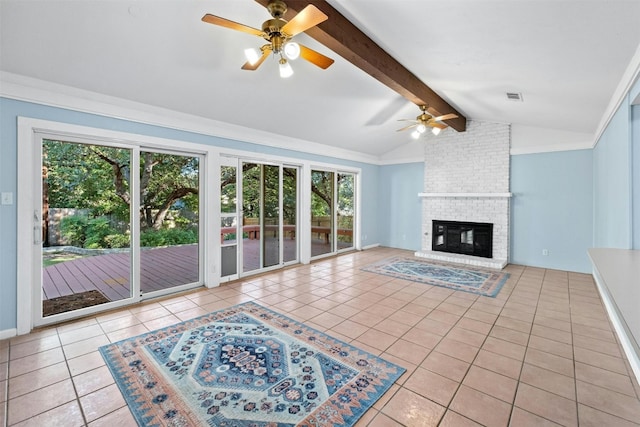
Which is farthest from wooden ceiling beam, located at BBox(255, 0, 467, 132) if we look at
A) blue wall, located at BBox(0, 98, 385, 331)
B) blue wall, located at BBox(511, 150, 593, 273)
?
blue wall, located at BBox(511, 150, 593, 273)

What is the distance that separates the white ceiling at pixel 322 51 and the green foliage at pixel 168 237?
5.64 ft

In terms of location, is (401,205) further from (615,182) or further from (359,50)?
(359,50)

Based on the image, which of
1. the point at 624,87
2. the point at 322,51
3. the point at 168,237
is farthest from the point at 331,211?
the point at 624,87

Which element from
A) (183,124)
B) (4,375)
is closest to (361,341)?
(4,375)

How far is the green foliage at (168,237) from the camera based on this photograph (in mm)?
3914

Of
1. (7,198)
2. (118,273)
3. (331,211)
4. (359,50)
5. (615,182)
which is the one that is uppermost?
(359,50)

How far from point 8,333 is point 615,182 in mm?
6619

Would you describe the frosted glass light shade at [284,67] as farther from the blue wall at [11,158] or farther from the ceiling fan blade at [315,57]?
the blue wall at [11,158]

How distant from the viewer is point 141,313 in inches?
134

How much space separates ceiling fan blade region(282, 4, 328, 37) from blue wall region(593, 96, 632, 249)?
301cm

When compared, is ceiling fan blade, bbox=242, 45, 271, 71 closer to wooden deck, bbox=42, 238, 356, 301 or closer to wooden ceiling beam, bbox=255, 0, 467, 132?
wooden ceiling beam, bbox=255, 0, 467, 132

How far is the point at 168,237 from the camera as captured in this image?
13.7 ft

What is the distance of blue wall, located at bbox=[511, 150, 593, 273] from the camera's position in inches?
205

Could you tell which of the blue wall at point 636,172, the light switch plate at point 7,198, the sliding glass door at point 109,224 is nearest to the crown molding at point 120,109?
the sliding glass door at point 109,224
